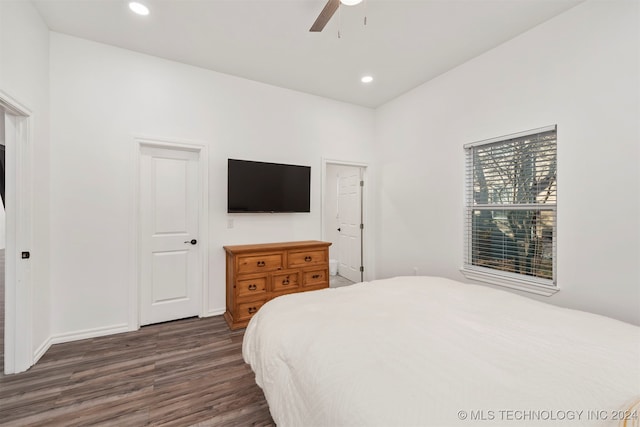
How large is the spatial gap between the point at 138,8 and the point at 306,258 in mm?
2837

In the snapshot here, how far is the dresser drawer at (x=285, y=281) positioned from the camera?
3.12m

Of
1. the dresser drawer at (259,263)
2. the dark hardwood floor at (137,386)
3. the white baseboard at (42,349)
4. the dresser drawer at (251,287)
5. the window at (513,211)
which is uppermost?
the window at (513,211)

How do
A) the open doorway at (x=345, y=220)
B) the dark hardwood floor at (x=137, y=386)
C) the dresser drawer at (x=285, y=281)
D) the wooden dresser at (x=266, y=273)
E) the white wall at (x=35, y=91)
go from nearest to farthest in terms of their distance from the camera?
the dark hardwood floor at (x=137, y=386) < the white wall at (x=35, y=91) < the wooden dresser at (x=266, y=273) < the dresser drawer at (x=285, y=281) < the open doorway at (x=345, y=220)

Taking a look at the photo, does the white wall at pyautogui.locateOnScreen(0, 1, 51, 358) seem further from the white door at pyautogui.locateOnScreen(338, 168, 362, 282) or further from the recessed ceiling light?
the white door at pyautogui.locateOnScreen(338, 168, 362, 282)

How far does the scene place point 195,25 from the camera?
2410mm

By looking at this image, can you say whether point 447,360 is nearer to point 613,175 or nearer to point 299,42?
point 613,175

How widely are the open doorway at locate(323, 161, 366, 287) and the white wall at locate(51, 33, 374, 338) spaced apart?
155 centimetres

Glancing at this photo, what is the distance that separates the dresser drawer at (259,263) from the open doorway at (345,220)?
1.16 metres

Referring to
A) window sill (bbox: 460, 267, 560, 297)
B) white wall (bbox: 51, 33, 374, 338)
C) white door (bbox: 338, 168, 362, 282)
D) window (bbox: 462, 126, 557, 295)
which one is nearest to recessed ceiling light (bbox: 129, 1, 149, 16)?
white wall (bbox: 51, 33, 374, 338)

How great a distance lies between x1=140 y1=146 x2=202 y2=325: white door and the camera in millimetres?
2936

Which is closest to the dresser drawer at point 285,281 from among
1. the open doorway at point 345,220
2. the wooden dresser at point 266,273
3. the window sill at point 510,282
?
the wooden dresser at point 266,273

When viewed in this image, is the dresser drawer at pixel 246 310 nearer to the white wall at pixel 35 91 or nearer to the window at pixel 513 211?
the white wall at pixel 35 91

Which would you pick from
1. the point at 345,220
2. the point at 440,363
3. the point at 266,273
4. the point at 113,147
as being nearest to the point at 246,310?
the point at 266,273

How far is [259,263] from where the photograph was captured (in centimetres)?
302
